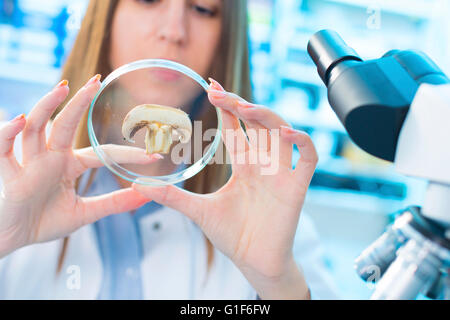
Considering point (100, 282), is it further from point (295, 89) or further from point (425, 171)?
point (295, 89)

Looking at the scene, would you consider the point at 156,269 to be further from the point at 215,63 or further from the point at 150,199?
the point at 215,63

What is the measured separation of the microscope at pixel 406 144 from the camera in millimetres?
291

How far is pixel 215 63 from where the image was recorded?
34.4 inches

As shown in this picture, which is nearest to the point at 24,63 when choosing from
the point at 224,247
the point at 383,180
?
the point at 224,247

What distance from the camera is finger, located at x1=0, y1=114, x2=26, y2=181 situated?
504mm

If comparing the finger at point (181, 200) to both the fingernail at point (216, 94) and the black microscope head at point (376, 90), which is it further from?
the black microscope head at point (376, 90)

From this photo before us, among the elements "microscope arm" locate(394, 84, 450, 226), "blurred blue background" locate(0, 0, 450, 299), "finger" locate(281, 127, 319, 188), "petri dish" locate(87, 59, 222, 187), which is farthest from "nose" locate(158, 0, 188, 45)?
"blurred blue background" locate(0, 0, 450, 299)

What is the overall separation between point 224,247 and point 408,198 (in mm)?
1741

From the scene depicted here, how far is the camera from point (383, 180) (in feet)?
6.50

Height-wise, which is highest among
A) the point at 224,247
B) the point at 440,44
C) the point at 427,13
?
the point at 427,13

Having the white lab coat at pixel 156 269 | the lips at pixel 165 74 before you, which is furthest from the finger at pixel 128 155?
the white lab coat at pixel 156 269

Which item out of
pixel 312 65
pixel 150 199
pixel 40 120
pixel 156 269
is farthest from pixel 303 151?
pixel 312 65

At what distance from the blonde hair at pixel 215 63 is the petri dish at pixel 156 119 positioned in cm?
23

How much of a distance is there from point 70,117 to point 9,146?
101 millimetres
